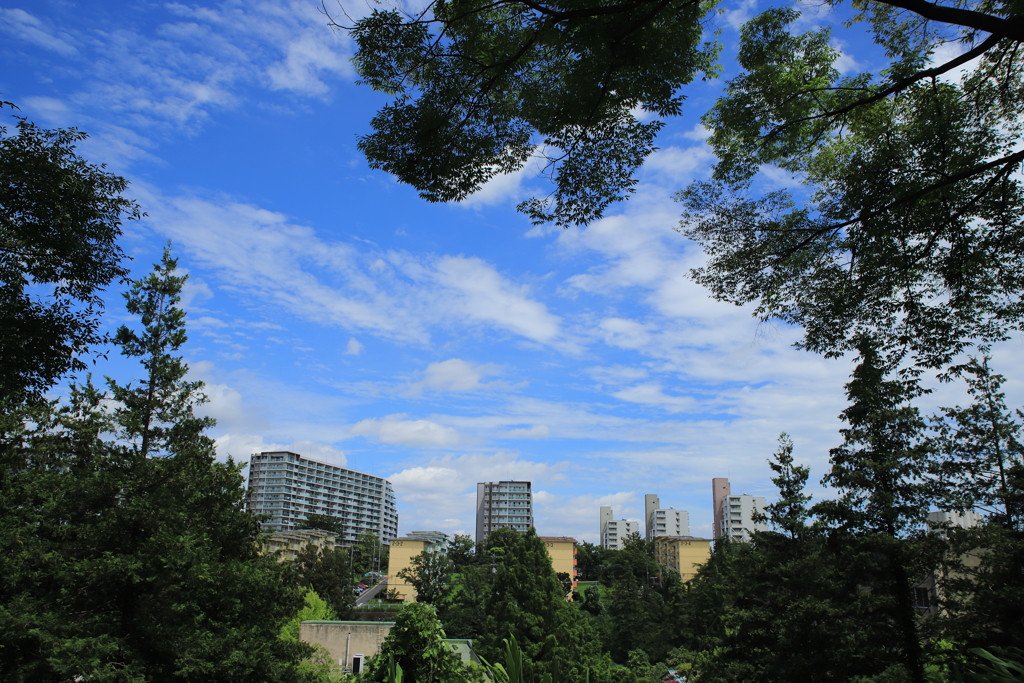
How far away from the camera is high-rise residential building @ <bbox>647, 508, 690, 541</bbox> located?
4619 inches

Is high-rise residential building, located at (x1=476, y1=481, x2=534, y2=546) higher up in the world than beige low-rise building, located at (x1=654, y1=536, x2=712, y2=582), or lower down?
higher up

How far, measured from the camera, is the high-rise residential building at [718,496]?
10262 centimetres

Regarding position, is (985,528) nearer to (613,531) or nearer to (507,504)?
(507,504)

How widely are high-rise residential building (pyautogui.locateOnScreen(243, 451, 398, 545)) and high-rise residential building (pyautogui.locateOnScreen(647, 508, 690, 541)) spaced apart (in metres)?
56.9

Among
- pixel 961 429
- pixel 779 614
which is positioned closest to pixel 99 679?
pixel 779 614

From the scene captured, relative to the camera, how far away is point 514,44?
217 inches

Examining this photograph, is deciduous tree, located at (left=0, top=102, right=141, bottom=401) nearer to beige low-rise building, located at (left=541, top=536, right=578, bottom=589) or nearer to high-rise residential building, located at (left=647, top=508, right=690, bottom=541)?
beige low-rise building, located at (left=541, top=536, right=578, bottom=589)

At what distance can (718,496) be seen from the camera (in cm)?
10338

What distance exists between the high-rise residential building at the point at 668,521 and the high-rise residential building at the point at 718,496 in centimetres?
1425

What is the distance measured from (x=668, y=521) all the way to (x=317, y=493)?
230 ft

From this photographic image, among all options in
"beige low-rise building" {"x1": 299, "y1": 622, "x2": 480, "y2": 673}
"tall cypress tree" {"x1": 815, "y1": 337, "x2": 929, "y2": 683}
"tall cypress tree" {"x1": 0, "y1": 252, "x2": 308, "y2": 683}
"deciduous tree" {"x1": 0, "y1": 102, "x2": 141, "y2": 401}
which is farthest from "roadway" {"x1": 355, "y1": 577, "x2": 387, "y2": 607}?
"deciduous tree" {"x1": 0, "y1": 102, "x2": 141, "y2": 401}

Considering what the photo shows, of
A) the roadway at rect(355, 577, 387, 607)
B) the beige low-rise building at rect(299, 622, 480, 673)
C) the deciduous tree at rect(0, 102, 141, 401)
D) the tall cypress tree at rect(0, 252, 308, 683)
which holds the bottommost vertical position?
the roadway at rect(355, 577, 387, 607)

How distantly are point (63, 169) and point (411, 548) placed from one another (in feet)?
192

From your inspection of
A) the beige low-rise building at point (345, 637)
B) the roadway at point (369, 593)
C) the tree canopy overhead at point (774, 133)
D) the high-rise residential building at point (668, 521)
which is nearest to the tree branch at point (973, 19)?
the tree canopy overhead at point (774, 133)
